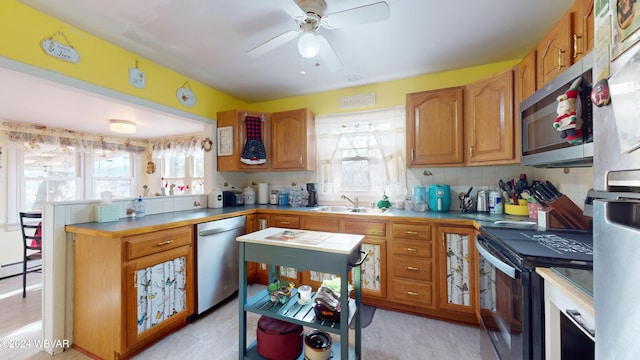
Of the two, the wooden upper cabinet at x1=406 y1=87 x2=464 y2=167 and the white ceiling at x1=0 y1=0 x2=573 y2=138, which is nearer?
the white ceiling at x1=0 y1=0 x2=573 y2=138

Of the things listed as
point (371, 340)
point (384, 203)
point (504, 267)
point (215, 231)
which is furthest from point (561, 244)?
point (215, 231)

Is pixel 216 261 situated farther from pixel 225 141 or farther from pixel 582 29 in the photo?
pixel 582 29

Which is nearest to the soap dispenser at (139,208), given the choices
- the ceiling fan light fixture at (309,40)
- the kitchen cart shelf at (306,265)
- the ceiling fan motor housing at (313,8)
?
the kitchen cart shelf at (306,265)

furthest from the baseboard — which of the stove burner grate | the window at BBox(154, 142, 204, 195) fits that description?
the stove burner grate

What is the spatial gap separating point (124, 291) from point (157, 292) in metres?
0.23

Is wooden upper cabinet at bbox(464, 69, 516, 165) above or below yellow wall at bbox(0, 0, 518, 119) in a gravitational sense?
below

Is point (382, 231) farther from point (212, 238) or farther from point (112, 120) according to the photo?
point (112, 120)

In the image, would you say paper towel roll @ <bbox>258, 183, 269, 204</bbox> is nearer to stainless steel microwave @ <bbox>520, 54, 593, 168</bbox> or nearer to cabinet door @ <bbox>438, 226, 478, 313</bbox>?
cabinet door @ <bbox>438, 226, 478, 313</bbox>

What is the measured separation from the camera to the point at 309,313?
4.57ft

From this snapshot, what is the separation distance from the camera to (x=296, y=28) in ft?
5.84

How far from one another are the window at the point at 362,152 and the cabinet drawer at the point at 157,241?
1.63m

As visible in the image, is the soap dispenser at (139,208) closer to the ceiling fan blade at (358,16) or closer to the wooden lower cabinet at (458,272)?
the ceiling fan blade at (358,16)

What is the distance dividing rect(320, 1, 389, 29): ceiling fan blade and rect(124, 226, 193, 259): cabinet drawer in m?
1.85

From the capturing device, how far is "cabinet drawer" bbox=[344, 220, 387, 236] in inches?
84.9
